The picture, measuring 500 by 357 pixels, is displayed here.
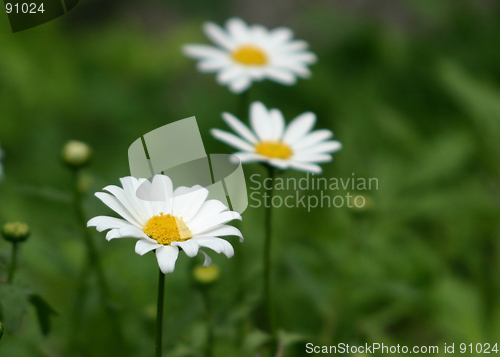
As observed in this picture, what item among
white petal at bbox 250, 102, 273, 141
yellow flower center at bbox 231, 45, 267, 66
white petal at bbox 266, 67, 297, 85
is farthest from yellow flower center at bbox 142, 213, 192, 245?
yellow flower center at bbox 231, 45, 267, 66

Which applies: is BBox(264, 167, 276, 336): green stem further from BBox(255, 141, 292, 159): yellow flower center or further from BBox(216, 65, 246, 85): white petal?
BBox(216, 65, 246, 85): white petal

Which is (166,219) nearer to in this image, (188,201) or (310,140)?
(188,201)

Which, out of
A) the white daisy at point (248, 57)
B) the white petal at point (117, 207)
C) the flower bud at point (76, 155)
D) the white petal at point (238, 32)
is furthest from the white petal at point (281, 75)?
the white petal at point (117, 207)

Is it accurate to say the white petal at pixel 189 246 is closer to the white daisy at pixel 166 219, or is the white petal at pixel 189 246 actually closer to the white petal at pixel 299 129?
the white daisy at pixel 166 219

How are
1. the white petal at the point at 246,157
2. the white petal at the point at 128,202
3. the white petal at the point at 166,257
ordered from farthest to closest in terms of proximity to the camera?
the white petal at the point at 246,157 → the white petal at the point at 128,202 → the white petal at the point at 166,257

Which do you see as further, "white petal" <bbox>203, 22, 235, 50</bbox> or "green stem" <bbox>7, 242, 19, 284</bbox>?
"white petal" <bbox>203, 22, 235, 50</bbox>

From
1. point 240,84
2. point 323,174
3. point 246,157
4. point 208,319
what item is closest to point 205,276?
point 208,319

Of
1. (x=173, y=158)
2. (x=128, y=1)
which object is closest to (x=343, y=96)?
(x=173, y=158)
